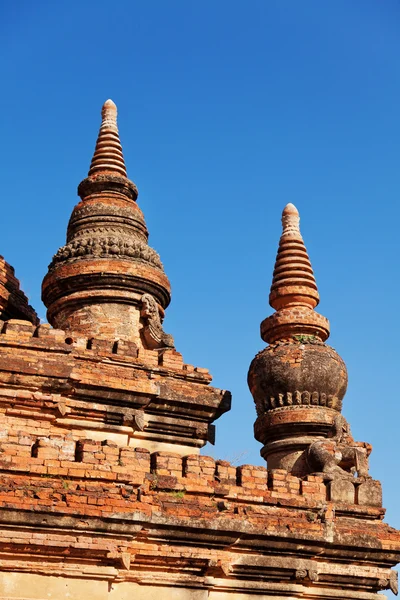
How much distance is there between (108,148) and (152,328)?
5.46m

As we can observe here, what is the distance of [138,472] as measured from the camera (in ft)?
47.4

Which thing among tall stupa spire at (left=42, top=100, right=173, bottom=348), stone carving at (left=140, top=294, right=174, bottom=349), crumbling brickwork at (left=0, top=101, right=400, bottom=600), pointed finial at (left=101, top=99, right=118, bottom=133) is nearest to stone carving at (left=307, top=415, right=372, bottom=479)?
crumbling brickwork at (left=0, top=101, right=400, bottom=600)

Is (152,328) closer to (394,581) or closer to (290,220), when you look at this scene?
(290,220)

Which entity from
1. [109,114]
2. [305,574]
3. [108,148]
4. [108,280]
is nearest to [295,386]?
[108,280]

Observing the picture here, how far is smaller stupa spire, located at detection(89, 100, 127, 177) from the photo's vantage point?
2228 cm

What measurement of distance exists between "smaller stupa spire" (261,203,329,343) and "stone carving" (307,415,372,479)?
3340 mm

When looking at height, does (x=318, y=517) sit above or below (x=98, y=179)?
below

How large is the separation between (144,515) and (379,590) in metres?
5.31

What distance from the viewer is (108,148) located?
2262cm

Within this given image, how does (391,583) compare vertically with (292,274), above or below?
below

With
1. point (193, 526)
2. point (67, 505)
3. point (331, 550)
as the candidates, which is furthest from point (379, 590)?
point (67, 505)

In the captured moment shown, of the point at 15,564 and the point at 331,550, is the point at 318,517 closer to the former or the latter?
the point at 331,550

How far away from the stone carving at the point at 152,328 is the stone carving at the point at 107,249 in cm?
98

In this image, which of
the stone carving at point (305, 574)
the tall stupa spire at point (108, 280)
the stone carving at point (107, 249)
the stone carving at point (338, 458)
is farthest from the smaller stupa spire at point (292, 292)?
the stone carving at point (305, 574)
